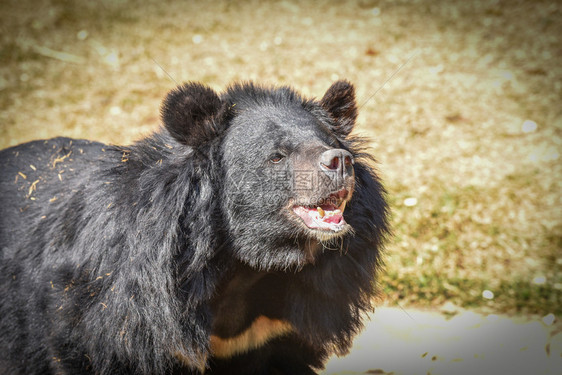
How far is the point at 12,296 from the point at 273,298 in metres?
1.52

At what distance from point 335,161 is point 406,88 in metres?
4.79

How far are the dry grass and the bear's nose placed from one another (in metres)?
2.52

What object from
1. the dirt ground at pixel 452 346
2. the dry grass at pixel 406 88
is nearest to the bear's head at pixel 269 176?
the dirt ground at pixel 452 346

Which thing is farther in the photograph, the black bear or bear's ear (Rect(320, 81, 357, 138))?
bear's ear (Rect(320, 81, 357, 138))

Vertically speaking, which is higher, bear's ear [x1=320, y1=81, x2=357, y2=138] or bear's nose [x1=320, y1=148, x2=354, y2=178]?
bear's ear [x1=320, y1=81, x2=357, y2=138]

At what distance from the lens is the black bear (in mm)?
2783

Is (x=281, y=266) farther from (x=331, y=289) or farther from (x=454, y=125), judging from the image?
(x=454, y=125)

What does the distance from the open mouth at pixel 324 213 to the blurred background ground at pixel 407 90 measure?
2.17 meters

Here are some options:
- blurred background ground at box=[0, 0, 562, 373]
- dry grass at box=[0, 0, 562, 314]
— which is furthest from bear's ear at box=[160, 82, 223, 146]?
dry grass at box=[0, 0, 562, 314]

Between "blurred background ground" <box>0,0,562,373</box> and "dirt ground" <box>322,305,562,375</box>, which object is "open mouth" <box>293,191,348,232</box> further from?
"blurred background ground" <box>0,0,562,373</box>

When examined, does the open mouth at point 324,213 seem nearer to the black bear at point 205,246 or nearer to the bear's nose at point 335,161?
the black bear at point 205,246

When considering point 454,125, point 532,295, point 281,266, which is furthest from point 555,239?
point 281,266

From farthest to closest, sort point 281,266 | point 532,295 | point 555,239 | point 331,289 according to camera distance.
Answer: point 555,239 < point 532,295 < point 331,289 < point 281,266

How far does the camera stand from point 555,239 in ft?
17.2
